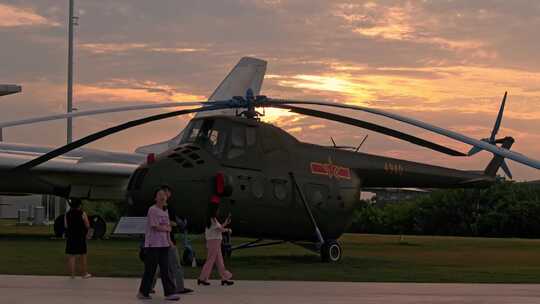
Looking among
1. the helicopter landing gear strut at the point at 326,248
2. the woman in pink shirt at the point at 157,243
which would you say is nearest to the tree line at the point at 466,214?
the helicopter landing gear strut at the point at 326,248

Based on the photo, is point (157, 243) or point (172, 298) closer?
point (172, 298)

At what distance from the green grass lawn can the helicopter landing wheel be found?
223 millimetres

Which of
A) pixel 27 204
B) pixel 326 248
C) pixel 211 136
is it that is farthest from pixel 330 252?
pixel 27 204

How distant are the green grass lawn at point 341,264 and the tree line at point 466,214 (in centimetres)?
2065

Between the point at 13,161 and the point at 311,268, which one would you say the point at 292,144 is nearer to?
the point at 311,268

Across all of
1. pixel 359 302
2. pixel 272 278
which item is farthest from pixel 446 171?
pixel 359 302

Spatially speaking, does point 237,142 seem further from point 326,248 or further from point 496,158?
point 496,158

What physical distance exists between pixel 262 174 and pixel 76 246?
5512mm

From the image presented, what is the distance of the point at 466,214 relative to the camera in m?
52.8

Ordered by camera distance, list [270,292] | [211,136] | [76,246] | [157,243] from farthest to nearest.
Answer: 1. [211,136]
2. [76,246]
3. [270,292]
4. [157,243]

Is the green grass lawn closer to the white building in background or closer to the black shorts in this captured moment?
the black shorts

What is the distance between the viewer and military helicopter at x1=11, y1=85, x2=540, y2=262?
19.3m

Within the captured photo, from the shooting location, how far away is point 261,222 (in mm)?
21172

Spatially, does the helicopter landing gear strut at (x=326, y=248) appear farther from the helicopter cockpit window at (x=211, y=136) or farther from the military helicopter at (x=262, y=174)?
the helicopter cockpit window at (x=211, y=136)
